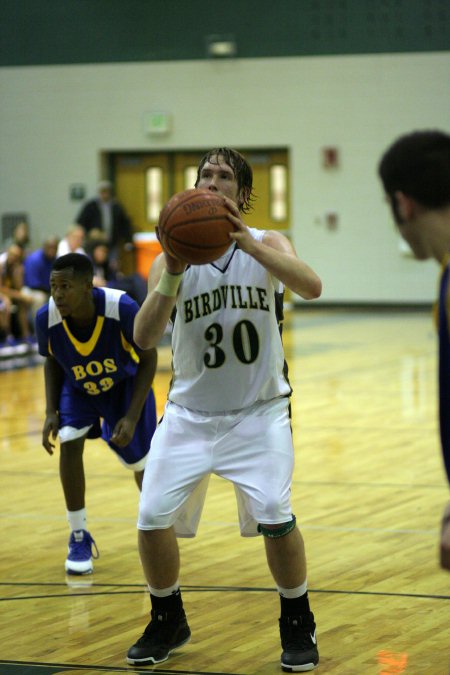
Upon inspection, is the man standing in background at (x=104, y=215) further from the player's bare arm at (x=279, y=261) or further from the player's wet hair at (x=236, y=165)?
the player's bare arm at (x=279, y=261)

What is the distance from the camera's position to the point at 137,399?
428 centimetres

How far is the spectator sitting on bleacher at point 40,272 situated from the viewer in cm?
1267

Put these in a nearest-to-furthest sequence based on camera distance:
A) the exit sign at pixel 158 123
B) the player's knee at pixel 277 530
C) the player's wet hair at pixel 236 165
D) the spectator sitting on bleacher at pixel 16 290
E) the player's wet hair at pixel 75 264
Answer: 1. the player's knee at pixel 277 530
2. the player's wet hair at pixel 236 165
3. the player's wet hair at pixel 75 264
4. the spectator sitting on bleacher at pixel 16 290
5. the exit sign at pixel 158 123

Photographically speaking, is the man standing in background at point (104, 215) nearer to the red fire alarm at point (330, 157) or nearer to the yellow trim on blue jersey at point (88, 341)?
the red fire alarm at point (330, 157)

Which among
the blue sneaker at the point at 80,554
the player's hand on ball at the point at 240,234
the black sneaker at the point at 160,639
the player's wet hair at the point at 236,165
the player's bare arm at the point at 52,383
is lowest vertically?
the blue sneaker at the point at 80,554

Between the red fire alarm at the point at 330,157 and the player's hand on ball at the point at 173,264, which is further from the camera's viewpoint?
the red fire alarm at the point at 330,157

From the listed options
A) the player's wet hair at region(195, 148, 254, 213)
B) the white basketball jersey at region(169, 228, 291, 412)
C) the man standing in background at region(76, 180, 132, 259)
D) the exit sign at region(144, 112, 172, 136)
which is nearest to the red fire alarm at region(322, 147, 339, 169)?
the exit sign at region(144, 112, 172, 136)

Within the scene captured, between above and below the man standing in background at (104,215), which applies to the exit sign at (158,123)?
above

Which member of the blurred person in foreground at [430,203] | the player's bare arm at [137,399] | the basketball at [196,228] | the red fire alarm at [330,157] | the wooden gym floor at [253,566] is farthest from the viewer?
the red fire alarm at [330,157]

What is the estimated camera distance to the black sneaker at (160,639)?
132 inches

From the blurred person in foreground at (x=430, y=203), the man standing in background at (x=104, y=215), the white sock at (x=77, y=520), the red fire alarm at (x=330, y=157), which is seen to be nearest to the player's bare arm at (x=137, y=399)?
the white sock at (x=77, y=520)

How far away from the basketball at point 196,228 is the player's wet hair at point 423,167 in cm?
84

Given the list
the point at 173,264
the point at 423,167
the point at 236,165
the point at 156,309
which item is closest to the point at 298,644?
the point at 156,309

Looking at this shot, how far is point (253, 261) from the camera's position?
3.33m
